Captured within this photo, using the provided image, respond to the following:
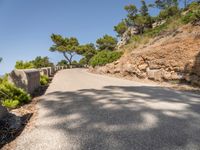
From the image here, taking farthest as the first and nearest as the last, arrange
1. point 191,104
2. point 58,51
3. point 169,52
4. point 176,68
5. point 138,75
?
1. point 58,51
2. point 138,75
3. point 169,52
4. point 176,68
5. point 191,104

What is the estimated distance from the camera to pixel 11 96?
6875mm

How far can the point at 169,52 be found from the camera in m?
12.6

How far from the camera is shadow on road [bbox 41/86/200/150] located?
11.6 feet

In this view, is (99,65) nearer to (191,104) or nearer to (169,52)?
→ (169,52)

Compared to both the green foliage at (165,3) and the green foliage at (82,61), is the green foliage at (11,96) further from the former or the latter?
the green foliage at (82,61)

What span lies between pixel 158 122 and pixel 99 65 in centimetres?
→ 2007

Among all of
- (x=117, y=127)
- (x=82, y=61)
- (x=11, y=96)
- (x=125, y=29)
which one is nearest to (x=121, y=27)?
(x=125, y=29)

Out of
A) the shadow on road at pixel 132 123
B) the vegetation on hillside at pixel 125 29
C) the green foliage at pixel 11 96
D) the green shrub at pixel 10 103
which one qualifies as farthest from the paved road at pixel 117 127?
the vegetation on hillside at pixel 125 29

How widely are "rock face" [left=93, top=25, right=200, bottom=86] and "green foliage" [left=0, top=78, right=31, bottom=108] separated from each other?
797cm

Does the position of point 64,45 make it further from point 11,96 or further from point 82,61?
point 11,96

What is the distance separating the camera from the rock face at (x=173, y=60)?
10.8 meters

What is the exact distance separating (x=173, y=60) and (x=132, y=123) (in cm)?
860

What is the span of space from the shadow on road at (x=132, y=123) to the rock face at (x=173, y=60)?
4.81 m

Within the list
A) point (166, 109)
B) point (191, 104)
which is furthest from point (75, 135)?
point (191, 104)
